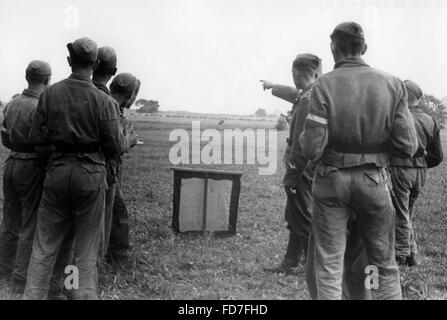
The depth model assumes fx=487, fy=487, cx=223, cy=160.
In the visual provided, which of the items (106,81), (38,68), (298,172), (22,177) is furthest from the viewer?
(298,172)

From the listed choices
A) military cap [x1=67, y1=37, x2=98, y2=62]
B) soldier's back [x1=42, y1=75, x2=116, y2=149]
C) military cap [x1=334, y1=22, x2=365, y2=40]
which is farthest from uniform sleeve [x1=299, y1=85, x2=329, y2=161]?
military cap [x1=67, y1=37, x2=98, y2=62]

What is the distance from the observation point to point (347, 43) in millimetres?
4355

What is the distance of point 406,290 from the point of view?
555 centimetres

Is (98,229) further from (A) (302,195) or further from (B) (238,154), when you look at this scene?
(B) (238,154)

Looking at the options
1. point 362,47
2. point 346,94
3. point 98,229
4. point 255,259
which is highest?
point 362,47

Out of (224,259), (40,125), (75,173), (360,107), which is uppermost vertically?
(360,107)

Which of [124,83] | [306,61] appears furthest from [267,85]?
[124,83]

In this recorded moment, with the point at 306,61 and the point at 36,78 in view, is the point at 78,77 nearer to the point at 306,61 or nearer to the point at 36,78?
the point at 36,78

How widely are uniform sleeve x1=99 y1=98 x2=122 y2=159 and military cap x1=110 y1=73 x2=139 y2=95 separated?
1251mm

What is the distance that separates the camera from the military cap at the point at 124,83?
19.0 ft

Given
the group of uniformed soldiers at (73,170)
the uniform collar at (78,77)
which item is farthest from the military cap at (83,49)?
the uniform collar at (78,77)

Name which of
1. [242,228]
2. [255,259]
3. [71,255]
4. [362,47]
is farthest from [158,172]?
[362,47]

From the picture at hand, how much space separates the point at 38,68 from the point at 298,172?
317 centimetres
